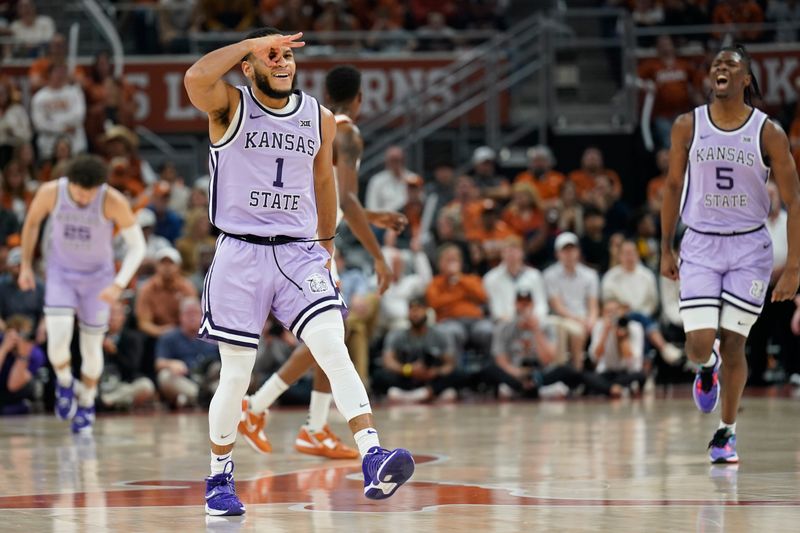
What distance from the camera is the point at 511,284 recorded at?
52.3 ft

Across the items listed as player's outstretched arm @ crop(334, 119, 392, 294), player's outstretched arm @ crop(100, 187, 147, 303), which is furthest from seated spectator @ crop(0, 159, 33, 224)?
player's outstretched arm @ crop(334, 119, 392, 294)

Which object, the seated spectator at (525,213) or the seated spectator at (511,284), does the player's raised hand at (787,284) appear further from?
the seated spectator at (525,213)

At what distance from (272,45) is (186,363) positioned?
9018 mm

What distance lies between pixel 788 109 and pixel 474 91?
4.19m

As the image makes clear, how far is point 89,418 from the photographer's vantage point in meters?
11.5

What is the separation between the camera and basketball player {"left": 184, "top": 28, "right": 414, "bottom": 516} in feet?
21.2

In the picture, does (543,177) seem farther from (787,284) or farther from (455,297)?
(787,284)

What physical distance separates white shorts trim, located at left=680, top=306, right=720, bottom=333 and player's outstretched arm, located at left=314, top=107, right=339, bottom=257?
2.33 m

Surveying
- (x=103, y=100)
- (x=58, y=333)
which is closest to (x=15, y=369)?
(x=58, y=333)

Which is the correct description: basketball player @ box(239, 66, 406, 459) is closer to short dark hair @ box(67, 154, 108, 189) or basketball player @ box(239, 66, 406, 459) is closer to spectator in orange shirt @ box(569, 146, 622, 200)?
short dark hair @ box(67, 154, 108, 189)

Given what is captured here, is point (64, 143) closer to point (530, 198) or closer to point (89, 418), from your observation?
point (530, 198)

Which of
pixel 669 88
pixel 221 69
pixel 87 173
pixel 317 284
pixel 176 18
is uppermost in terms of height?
pixel 176 18

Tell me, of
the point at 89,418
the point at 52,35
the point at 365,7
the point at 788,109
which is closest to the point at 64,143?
the point at 52,35

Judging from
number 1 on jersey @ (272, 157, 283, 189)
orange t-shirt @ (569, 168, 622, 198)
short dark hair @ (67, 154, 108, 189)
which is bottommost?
number 1 on jersey @ (272, 157, 283, 189)
